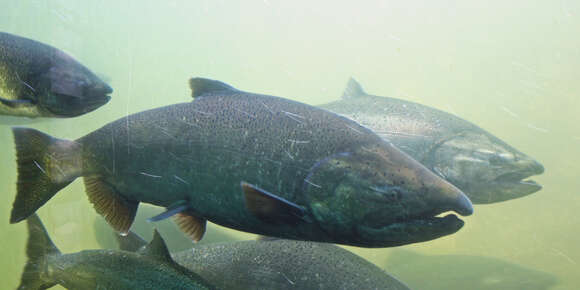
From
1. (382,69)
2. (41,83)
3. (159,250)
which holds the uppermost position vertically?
(41,83)

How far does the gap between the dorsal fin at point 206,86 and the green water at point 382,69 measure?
246 cm

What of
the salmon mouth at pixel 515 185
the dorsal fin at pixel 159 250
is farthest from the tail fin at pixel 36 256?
the salmon mouth at pixel 515 185

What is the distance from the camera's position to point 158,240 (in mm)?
1448

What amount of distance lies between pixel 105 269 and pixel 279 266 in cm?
81

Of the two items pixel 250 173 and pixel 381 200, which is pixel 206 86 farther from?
pixel 381 200

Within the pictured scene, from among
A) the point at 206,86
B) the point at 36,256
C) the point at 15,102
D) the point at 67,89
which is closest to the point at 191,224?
the point at 206,86

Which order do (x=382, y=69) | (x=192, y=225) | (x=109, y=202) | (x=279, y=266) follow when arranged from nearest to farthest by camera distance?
(x=192, y=225), (x=109, y=202), (x=279, y=266), (x=382, y=69)

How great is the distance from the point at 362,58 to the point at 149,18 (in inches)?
344

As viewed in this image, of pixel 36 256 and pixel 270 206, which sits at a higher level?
pixel 270 206

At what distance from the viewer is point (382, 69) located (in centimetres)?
1000

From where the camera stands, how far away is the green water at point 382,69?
11.7 ft

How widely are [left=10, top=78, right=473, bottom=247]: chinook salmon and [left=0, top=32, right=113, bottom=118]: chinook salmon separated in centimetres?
31

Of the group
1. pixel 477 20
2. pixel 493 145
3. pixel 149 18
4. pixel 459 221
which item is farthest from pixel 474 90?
pixel 149 18

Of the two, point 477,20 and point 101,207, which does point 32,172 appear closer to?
point 101,207
